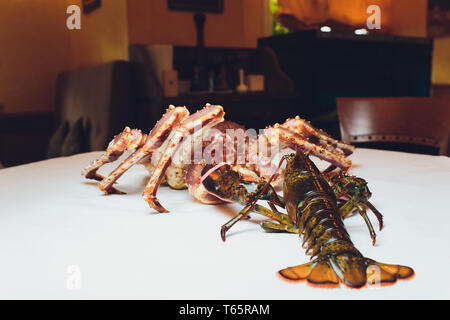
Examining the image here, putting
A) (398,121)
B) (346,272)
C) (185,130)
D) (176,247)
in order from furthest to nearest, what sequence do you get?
1. (398,121)
2. (185,130)
3. (176,247)
4. (346,272)

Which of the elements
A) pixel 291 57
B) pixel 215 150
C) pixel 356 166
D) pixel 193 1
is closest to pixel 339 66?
pixel 291 57

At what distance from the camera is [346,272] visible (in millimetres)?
483

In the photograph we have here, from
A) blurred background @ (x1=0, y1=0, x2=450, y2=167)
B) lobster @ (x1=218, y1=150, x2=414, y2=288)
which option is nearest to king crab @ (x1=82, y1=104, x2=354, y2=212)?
lobster @ (x1=218, y1=150, x2=414, y2=288)

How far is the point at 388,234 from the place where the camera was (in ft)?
2.15

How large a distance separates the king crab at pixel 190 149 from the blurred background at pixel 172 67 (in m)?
2.27

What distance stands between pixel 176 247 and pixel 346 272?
10.2 inches

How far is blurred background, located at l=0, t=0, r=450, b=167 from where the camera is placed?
142 inches

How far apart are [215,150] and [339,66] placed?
12.0ft

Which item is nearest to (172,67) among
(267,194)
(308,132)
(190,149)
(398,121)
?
(398,121)

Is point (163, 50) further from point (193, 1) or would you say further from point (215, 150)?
point (215, 150)

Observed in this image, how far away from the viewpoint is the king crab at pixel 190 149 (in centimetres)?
83

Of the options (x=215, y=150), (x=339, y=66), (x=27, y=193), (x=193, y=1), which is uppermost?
(x=193, y=1)

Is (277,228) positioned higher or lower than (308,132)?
lower

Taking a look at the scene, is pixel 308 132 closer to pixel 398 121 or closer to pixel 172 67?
pixel 398 121
